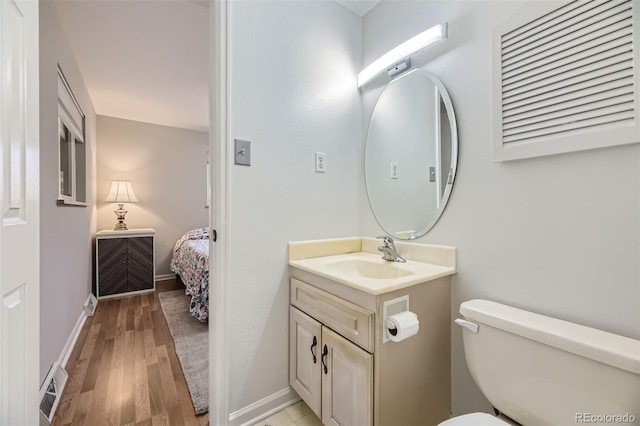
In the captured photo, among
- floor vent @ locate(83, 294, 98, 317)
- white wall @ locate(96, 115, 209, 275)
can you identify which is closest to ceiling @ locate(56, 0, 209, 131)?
white wall @ locate(96, 115, 209, 275)

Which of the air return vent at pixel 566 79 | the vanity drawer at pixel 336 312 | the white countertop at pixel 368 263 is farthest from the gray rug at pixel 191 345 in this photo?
the air return vent at pixel 566 79

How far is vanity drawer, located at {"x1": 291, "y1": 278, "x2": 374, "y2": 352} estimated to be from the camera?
927 millimetres

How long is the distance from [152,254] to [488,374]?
3.78 metres

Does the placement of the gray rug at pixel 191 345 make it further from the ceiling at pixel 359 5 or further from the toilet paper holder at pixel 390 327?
the ceiling at pixel 359 5

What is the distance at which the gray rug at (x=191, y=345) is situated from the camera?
58.5 inches

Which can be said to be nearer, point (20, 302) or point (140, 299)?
point (20, 302)

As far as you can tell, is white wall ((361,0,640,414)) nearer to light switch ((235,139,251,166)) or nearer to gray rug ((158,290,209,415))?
light switch ((235,139,251,166))

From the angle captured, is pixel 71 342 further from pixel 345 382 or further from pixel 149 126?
pixel 149 126

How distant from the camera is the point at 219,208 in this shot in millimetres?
1154

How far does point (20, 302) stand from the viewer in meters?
0.73

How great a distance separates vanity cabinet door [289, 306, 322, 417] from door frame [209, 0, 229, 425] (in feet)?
1.07

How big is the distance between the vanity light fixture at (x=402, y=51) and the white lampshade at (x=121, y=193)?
343 centimetres

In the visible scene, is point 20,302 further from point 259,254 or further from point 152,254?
point 152,254

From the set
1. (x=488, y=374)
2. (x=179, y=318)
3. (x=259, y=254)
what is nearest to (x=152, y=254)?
(x=179, y=318)
